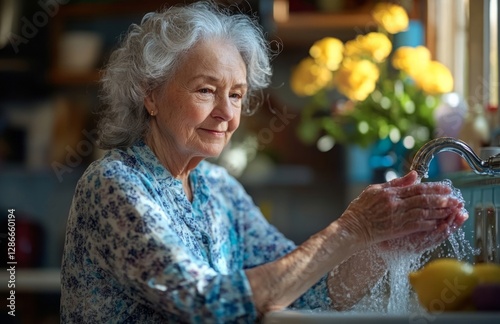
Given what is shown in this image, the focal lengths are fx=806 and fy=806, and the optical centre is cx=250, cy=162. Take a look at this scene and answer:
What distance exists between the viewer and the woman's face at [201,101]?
1.42 meters

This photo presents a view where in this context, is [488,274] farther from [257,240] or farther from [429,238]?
[257,240]

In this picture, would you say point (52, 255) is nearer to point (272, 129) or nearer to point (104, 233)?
point (272, 129)

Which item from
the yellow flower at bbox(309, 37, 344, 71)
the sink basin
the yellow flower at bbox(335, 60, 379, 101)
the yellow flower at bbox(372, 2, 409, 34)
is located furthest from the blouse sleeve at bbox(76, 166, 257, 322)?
the yellow flower at bbox(372, 2, 409, 34)

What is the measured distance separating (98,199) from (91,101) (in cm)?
208

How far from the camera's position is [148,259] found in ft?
3.82

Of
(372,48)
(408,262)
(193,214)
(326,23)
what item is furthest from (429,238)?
(326,23)

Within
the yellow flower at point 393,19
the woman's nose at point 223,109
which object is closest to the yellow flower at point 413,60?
the yellow flower at point 393,19

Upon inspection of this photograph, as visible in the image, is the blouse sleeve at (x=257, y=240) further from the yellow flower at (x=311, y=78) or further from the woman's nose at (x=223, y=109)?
the yellow flower at (x=311, y=78)

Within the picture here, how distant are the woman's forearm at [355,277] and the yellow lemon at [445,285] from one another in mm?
231

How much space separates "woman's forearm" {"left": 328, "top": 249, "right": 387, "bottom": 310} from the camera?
1391 millimetres

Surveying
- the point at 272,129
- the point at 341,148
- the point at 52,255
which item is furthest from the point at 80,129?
the point at 341,148

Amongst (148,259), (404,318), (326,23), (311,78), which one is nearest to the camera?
(404,318)

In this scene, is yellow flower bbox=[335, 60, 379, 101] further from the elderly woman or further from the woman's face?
the woman's face

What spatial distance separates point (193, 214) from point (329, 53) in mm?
881
